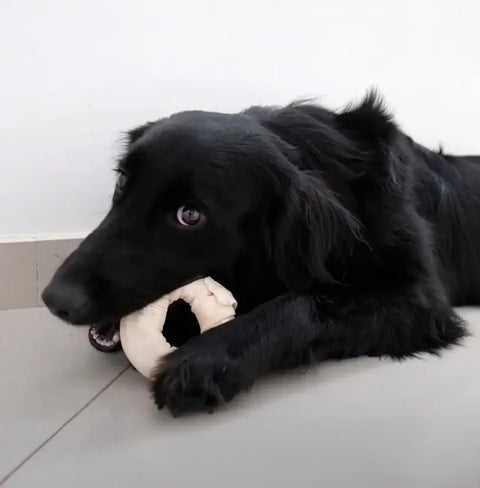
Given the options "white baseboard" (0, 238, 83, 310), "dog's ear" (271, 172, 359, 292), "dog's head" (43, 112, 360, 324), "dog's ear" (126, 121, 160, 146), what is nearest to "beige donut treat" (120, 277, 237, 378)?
"dog's head" (43, 112, 360, 324)

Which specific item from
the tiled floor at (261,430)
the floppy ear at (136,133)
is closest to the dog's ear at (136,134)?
the floppy ear at (136,133)

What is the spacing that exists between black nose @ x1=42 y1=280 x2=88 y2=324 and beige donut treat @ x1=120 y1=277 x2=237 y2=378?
86 millimetres

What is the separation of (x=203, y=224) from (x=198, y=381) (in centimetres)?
27

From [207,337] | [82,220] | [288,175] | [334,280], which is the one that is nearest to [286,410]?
[207,337]

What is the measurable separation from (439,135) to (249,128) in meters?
1.05

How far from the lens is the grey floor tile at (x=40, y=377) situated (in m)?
0.89

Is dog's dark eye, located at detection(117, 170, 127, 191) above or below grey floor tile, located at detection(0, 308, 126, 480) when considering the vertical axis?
above

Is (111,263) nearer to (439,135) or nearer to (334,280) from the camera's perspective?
(334,280)

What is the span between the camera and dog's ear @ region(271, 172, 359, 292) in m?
1.12

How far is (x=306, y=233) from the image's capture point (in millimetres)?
1127

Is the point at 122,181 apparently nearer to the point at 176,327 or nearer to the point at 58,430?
the point at 176,327

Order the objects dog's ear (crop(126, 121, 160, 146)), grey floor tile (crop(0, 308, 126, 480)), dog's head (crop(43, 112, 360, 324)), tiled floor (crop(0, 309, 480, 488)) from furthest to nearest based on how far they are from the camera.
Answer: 1. dog's ear (crop(126, 121, 160, 146))
2. dog's head (crop(43, 112, 360, 324))
3. grey floor tile (crop(0, 308, 126, 480))
4. tiled floor (crop(0, 309, 480, 488))

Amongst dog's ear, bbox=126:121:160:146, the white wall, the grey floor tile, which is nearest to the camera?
the grey floor tile

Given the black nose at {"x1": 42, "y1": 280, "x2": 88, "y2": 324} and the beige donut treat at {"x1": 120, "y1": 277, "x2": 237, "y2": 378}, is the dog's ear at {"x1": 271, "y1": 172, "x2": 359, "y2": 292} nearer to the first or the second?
the beige donut treat at {"x1": 120, "y1": 277, "x2": 237, "y2": 378}
